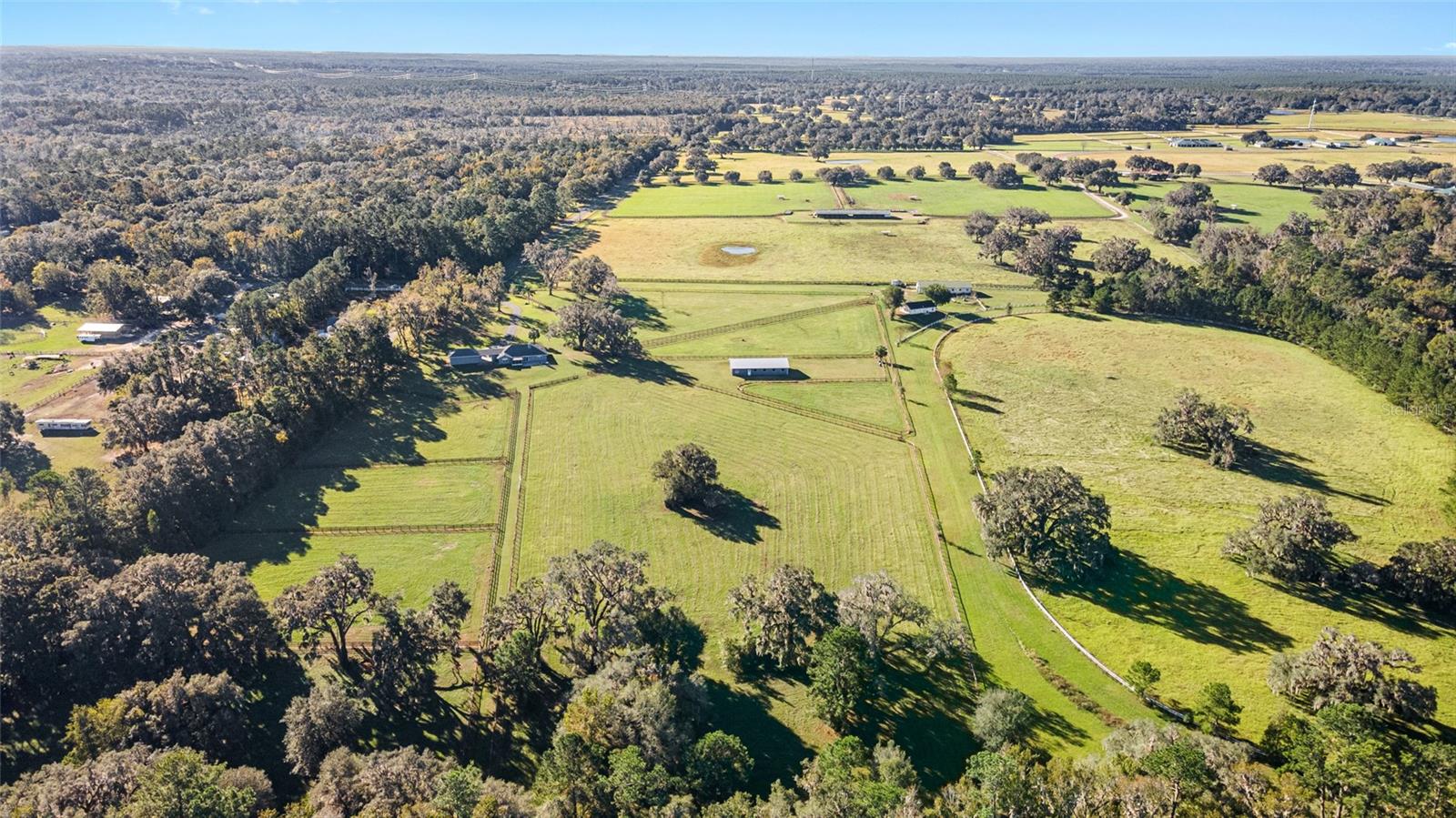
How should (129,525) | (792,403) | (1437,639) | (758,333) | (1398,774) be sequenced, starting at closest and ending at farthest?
1. (1398,774)
2. (1437,639)
3. (129,525)
4. (792,403)
5. (758,333)

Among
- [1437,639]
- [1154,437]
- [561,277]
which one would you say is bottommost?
[1437,639]

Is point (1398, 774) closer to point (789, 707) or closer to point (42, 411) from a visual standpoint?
point (789, 707)

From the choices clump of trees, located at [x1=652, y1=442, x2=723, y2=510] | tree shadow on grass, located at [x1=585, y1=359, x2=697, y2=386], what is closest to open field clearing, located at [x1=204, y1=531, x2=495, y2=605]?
clump of trees, located at [x1=652, y1=442, x2=723, y2=510]

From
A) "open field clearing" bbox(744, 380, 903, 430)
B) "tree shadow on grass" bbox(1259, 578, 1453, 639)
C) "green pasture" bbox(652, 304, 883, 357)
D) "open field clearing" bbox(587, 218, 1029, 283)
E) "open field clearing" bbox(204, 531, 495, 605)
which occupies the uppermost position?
"open field clearing" bbox(587, 218, 1029, 283)

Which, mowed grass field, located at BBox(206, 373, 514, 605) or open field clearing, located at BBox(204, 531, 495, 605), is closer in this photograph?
open field clearing, located at BBox(204, 531, 495, 605)

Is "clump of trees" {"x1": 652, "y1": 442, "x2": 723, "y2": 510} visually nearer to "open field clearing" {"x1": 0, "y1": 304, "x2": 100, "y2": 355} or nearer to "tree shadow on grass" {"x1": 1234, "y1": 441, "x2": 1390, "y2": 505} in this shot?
"tree shadow on grass" {"x1": 1234, "y1": 441, "x2": 1390, "y2": 505}

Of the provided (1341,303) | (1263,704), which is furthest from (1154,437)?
(1341,303)

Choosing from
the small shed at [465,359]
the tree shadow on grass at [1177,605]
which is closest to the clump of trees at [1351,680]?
the tree shadow on grass at [1177,605]
